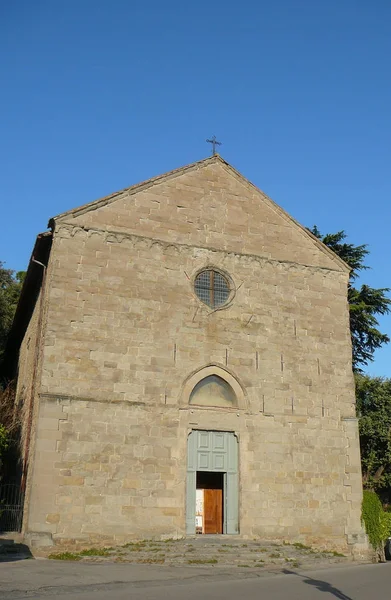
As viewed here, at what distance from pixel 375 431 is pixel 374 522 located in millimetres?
11876

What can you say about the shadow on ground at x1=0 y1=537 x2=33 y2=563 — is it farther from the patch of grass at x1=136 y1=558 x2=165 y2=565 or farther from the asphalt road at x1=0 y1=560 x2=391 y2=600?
the patch of grass at x1=136 y1=558 x2=165 y2=565

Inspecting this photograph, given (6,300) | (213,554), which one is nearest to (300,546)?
(213,554)

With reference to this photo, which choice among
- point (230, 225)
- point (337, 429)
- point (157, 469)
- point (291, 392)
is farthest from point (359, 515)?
point (230, 225)

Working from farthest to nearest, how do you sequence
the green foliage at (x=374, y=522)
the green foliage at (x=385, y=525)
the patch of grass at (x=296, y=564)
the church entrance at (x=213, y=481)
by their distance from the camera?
the green foliage at (x=385, y=525)
the green foliage at (x=374, y=522)
the church entrance at (x=213, y=481)
the patch of grass at (x=296, y=564)

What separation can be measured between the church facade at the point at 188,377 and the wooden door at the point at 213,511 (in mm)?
40

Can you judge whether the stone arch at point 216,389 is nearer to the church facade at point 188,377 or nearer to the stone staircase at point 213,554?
the church facade at point 188,377

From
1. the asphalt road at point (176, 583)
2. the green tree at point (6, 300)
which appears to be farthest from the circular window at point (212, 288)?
the green tree at point (6, 300)

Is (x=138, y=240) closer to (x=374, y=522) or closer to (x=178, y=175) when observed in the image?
(x=178, y=175)

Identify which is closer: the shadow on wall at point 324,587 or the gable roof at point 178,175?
the shadow on wall at point 324,587

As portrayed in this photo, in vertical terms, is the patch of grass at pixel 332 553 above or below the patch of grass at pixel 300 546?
below

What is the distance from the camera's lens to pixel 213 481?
17.9 m

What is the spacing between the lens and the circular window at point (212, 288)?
18.7 metres

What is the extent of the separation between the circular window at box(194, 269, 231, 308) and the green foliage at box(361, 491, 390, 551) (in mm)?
7353

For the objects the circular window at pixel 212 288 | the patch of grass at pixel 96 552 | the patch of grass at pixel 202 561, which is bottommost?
the patch of grass at pixel 202 561
